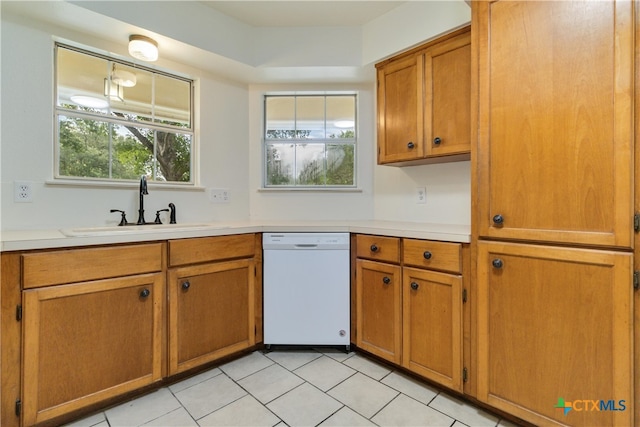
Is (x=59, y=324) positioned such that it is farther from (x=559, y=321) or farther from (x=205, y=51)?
(x=559, y=321)

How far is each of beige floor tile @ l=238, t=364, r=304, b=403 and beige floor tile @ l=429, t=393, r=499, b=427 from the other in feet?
2.49

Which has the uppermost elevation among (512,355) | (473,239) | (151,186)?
(151,186)

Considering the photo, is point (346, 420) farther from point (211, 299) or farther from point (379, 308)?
point (211, 299)

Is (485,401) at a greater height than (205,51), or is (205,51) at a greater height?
(205,51)

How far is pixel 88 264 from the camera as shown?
1387 mm

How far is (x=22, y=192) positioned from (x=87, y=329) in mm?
906

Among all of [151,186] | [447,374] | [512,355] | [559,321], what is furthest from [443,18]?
[151,186]

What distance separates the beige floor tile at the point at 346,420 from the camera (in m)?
1.39

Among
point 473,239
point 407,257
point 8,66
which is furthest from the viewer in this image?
point 407,257

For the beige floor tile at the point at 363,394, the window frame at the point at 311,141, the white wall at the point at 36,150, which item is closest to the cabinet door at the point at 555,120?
the beige floor tile at the point at 363,394

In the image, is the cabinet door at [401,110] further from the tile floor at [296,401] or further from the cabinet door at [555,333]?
the tile floor at [296,401]

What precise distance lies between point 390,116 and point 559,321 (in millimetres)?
1515

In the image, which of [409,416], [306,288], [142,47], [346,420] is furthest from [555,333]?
[142,47]

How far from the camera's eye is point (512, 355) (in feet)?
4.44
